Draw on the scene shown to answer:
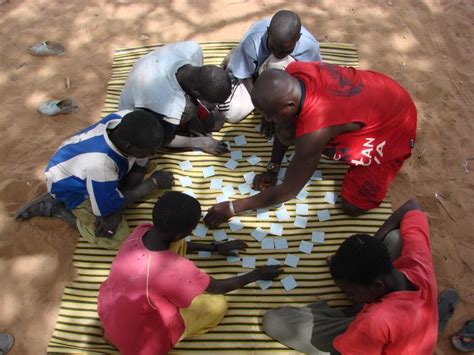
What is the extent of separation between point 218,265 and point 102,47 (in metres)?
2.83

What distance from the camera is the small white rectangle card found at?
2.93m

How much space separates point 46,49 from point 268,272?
333 centimetres

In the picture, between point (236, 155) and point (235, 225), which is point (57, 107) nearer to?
point (236, 155)

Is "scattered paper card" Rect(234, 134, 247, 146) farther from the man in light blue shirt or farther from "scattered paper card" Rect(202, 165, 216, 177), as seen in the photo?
"scattered paper card" Rect(202, 165, 216, 177)

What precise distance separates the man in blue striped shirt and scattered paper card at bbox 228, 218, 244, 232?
1.87 ft

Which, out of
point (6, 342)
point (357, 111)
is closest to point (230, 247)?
point (357, 111)

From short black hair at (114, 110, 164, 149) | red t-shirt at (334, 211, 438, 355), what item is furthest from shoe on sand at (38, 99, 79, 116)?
red t-shirt at (334, 211, 438, 355)

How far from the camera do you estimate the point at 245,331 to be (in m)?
2.64

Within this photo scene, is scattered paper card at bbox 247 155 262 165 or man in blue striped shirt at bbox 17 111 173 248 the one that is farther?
scattered paper card at bbox 247 155 262 165

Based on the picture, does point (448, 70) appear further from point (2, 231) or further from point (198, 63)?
point (2, 231)

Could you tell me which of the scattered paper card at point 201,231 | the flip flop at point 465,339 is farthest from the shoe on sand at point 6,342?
the flip flop at point 465,339

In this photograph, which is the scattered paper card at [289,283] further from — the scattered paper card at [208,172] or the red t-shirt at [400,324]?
the scattered paper card at [208,172]

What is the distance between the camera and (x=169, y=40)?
4.57 m

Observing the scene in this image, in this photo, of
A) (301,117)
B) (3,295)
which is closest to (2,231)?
(3,295)
